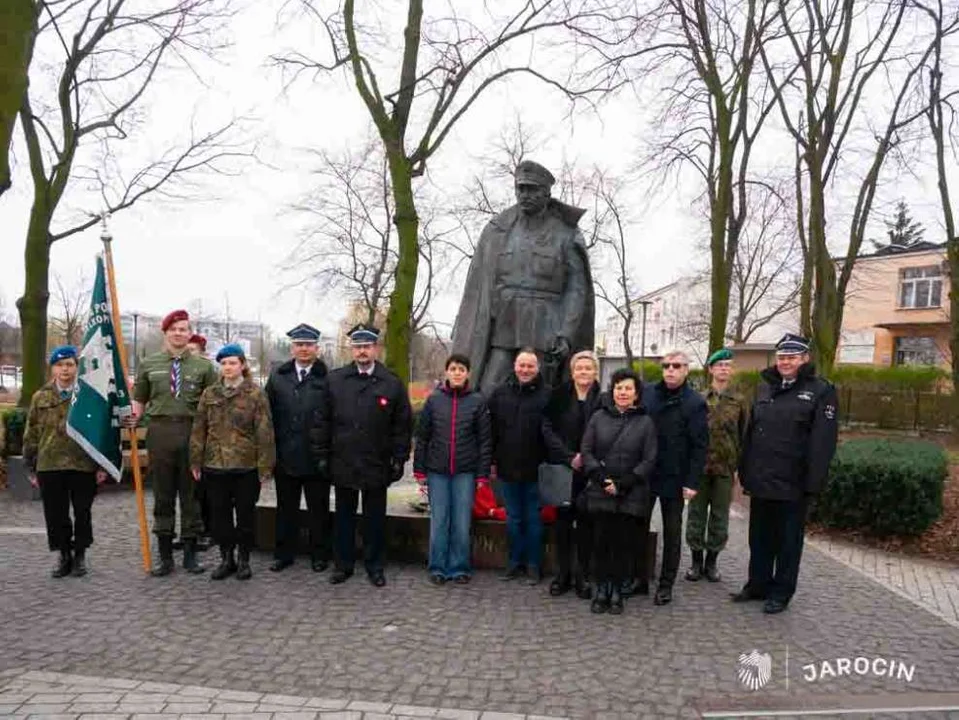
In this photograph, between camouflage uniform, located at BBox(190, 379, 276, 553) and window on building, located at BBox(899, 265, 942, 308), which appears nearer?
camouflage uniform, located at BBox(190, 379, 276, 553)

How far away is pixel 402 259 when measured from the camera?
13297mm

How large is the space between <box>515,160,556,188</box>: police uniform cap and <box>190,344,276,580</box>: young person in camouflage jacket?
8.90 feet

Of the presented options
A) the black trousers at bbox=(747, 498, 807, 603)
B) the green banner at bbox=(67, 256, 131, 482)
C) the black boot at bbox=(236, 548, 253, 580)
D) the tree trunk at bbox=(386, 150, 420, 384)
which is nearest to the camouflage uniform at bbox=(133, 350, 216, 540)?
the green banner at bbox=(67, 256, 131, 482)

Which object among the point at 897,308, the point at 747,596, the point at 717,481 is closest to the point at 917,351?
the point at 897,308

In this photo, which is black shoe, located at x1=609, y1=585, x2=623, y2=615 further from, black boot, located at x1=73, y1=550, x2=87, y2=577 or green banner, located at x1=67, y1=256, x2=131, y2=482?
black boot, located at x1=73, y1=550, x2=87, y2=577

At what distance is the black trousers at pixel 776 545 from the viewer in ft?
16.7

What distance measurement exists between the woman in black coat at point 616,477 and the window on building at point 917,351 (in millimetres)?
33273

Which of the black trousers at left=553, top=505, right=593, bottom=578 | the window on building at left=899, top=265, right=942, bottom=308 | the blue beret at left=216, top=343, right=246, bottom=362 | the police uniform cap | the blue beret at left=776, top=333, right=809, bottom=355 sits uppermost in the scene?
the window on building at left=899, top=265, right=942, bottom=308

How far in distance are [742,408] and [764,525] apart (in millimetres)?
1073

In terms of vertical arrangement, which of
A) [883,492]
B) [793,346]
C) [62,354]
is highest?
[793,346]

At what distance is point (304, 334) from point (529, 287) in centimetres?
186

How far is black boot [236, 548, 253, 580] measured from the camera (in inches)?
218

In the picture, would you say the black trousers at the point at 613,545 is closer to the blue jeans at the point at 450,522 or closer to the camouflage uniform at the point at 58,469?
the blue jeans at the point at 450,522

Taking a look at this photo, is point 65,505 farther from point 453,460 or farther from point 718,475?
point 718,475
